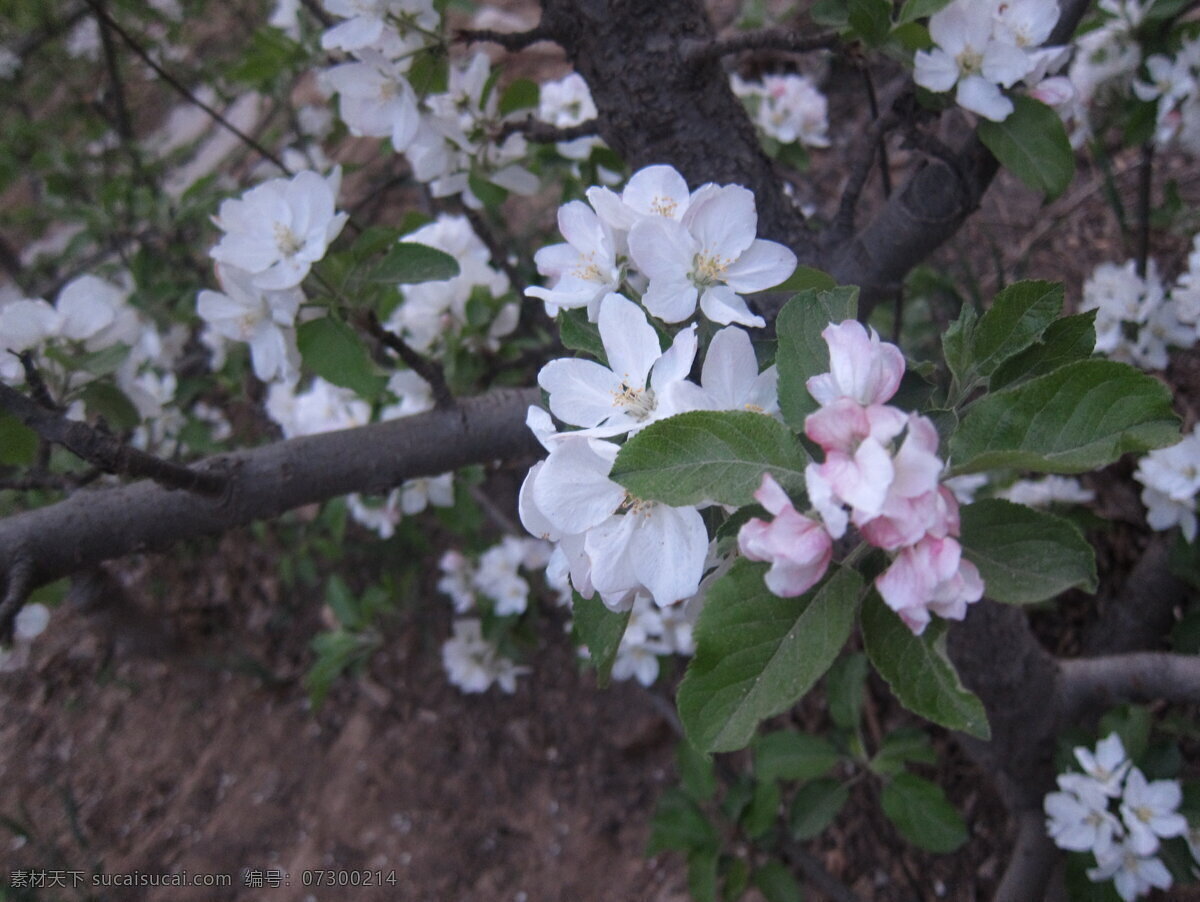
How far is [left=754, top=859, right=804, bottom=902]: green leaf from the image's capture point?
170cm

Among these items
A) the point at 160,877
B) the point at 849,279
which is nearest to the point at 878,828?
the point at 849,279

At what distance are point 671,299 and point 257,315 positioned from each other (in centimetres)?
73

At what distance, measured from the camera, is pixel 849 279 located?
55.9 inches

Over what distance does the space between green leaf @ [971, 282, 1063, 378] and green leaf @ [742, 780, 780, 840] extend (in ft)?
4.06

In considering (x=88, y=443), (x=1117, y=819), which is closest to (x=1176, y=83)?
(x=1117, y=819)

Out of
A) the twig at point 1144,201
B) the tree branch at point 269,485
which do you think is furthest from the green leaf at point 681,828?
the twig at point 1144,201

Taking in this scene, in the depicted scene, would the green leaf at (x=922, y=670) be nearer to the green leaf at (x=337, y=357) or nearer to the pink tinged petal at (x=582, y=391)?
the pink tinged petal at (x=582, y=391)

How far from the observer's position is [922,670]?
2.15 ft

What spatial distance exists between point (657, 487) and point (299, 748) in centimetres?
237

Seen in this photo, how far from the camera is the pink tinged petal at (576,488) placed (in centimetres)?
69

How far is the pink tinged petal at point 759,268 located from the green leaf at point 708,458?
0.79 feet

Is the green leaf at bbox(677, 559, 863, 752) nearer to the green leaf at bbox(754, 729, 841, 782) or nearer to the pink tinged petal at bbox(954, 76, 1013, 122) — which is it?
the pink tinged petal at bbox(954, 76, 1013, 122)

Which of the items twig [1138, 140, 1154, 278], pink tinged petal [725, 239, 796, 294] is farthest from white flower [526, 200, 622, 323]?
twig [1138, 140, 1154, 278]

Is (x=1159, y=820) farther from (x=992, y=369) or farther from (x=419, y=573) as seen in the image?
(x=419, y=573)
